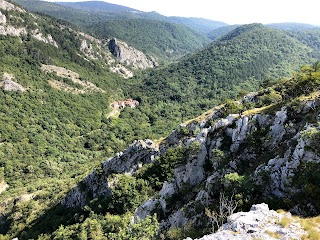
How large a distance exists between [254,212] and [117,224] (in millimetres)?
31054

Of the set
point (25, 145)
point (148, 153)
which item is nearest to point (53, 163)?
point (25, 145)

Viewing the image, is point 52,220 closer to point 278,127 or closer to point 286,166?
point 278,127

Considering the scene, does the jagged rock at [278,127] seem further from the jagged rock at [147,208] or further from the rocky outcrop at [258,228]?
the jagged rock at [147,208]

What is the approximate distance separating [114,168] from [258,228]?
6365cm

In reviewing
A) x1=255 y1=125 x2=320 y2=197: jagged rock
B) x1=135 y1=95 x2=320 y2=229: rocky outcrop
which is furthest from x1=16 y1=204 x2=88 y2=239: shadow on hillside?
x1=255 y1=125 x2=320 y2=197: jagged rock

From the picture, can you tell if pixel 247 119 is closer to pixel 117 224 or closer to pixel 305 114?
pixel 305 114

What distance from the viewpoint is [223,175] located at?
4366cm

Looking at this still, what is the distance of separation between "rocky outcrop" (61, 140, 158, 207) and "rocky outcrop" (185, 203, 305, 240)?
183 feet

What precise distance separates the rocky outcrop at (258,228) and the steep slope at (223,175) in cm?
16

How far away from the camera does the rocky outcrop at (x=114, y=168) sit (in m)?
85.0

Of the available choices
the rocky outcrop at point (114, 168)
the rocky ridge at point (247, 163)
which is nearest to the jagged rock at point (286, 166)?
the rocky ridge at point (247, 163)

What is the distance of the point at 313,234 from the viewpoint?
25609 mm

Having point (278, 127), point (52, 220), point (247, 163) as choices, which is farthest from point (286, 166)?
point (52, 220)

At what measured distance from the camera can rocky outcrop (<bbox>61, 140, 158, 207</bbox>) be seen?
8500 cm
